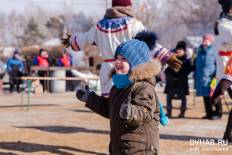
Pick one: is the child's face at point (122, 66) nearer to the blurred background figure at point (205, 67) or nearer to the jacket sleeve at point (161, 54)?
the jacket sleeve at point (161, 54)

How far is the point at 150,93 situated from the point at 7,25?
95.0m

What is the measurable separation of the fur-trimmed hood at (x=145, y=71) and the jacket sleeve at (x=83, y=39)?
2.39 m

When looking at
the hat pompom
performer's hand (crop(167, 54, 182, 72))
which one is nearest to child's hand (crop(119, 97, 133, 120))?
the hat pompom

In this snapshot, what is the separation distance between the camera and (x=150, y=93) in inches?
168

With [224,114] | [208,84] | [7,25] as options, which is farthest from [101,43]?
[7,25]

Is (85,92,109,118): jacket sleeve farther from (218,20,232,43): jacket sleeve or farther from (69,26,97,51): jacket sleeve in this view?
A: (218,20,232,43): jacket sleeve

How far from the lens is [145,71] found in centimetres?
437

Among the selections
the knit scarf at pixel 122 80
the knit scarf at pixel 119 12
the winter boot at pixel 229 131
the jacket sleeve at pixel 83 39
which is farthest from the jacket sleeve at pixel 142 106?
the winter boot at pixel 229 131

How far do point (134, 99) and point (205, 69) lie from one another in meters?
6.86

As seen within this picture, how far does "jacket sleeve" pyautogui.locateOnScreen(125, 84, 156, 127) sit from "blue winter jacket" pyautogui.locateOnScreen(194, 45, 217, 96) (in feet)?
21.9

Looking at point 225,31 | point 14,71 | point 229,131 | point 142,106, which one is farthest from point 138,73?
point 14,71

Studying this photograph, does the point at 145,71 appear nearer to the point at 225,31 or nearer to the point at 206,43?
the point at 225,31

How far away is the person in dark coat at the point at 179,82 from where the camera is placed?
11.0 m

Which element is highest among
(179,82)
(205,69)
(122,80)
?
(122,80)
